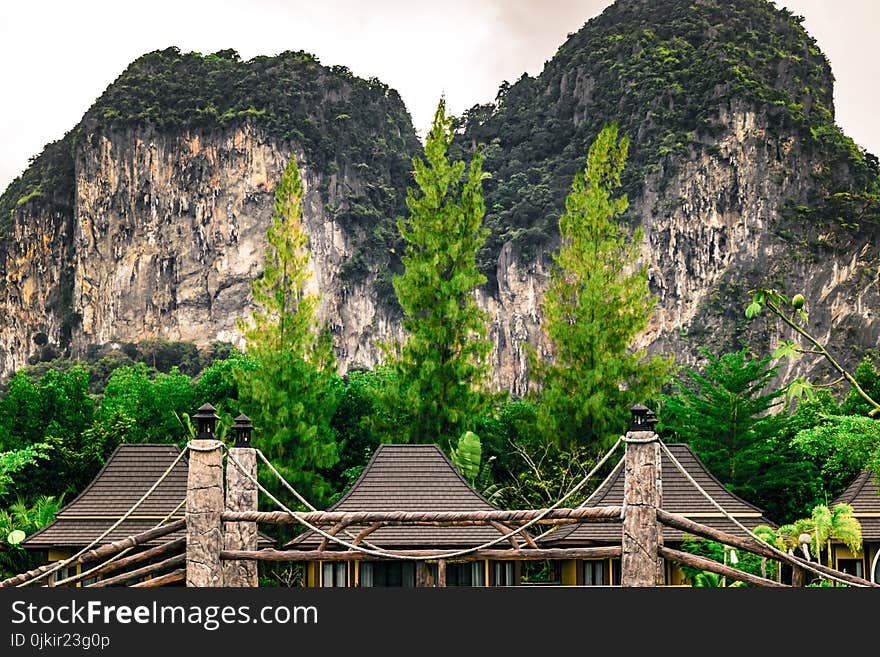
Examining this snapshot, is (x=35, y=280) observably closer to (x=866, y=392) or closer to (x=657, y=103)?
(x=657, y=103)

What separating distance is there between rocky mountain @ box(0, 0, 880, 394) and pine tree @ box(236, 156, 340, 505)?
3662cm

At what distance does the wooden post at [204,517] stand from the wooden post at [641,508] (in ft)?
10.4

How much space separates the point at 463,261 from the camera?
2198cm

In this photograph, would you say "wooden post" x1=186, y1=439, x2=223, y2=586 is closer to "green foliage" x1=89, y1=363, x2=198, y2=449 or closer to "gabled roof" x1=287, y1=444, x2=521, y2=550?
"gabled roof" x1=287, y1=444, x2=521, y2=550

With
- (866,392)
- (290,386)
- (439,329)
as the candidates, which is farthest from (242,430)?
(866,392)

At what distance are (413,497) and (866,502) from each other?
6.28 m

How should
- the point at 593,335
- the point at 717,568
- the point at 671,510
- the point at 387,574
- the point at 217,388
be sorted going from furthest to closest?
1. the point at 217,388
2. the point at 593,335
3. the point at 671,510
4. the point at 387,574
5. the point at 717,568

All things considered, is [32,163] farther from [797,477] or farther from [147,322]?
[797,477]

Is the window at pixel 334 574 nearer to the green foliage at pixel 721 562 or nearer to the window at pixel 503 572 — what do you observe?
the window at pixel 503 572

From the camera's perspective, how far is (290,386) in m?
20.7

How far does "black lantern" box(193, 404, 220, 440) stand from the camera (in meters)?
8.58

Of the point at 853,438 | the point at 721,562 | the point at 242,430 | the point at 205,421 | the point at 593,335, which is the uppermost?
the point at 593,335

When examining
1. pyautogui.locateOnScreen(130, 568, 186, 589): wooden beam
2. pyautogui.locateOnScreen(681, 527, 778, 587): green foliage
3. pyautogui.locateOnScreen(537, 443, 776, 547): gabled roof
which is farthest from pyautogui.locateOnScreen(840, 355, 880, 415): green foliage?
pyautogui.locateOnScreen(130, 568, 186, 589): wooden beam

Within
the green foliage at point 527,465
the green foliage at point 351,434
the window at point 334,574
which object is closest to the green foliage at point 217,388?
the green foliage at point 351,434
